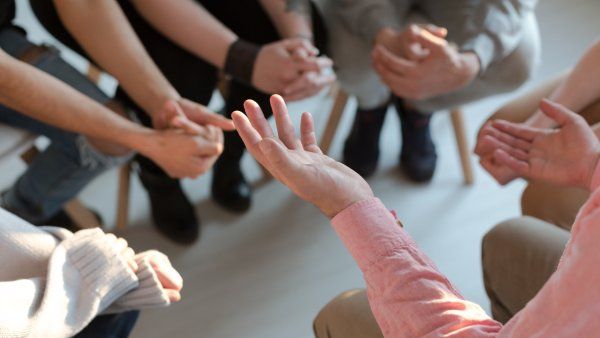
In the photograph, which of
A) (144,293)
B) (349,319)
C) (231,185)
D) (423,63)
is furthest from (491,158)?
(231,185)

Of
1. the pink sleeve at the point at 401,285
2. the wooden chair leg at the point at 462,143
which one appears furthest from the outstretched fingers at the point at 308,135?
the wooden chair leg at the point at 462,143

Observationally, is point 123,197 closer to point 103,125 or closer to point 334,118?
point 103,125

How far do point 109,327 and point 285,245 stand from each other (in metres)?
0.65

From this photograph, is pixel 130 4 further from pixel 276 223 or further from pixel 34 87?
pixel 276 223

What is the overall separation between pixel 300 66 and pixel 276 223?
50 centimetres

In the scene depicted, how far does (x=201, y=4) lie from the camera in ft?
4.29

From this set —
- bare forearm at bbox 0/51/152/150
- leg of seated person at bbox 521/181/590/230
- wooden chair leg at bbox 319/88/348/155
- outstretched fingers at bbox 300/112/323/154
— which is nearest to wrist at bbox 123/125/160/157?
bare forearm at bbox 0/51/152/150

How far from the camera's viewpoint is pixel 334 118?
1.58 metres

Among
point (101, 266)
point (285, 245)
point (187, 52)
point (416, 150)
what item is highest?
point (187, 52)

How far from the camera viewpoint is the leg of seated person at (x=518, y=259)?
2.93 ft

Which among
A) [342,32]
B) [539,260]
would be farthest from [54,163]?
[539,260]

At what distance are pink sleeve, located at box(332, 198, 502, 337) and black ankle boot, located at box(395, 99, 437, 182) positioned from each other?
806 millimetres

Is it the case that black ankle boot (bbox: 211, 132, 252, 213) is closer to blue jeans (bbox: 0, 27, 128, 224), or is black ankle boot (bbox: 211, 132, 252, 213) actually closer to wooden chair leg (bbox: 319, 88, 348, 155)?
wooden chair leg (bbox: 319, 88, 348, 155)

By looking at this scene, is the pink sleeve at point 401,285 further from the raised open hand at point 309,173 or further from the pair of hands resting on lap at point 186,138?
the pair of hands resting on lap at point 186,138
